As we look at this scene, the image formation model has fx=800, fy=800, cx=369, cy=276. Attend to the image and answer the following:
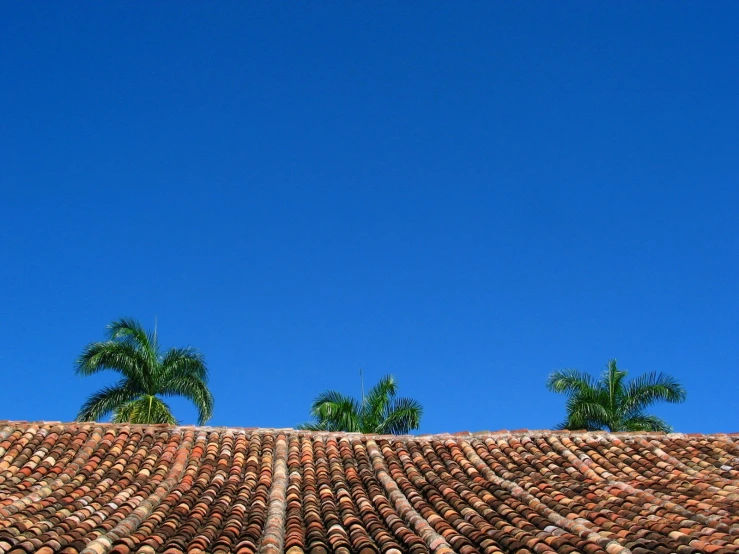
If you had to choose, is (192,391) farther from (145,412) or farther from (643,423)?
(643,423)

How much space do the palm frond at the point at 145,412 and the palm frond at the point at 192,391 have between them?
0.45 metres

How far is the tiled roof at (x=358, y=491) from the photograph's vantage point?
29.4 feet

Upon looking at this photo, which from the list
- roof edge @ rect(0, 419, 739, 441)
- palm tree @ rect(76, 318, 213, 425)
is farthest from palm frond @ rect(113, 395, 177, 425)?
roof edge @ rect(0, 419, 739, 441)

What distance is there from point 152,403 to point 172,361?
1339 mm

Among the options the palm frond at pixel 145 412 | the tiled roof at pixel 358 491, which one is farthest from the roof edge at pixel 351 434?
the palm frond at pixel 145 412

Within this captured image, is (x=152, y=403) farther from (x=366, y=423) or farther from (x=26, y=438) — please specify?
(x=26, y=438)

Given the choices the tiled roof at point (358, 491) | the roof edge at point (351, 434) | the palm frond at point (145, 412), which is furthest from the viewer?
the palm frond at point (145, 412)

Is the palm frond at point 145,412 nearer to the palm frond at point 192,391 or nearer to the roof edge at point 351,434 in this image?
the palm frond at point 192,391

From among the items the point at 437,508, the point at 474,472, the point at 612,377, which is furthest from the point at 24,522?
the point at 612,377

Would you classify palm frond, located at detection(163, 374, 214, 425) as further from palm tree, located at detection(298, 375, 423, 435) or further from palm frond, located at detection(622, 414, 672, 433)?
palm frond, located at detection(622, 414, 672, 433)

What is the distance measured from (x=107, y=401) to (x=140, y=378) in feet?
3.53

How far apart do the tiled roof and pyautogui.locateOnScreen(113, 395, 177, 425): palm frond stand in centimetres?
748

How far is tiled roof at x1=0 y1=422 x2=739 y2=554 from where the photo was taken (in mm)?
8961

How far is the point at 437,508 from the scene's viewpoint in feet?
35.0
